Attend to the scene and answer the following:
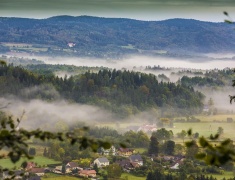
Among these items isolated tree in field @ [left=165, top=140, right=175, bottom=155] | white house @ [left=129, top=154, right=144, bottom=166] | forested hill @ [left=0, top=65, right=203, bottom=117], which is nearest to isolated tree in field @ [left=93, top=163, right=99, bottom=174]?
white house @ [left=129, top=154, right=144, bottom=166]

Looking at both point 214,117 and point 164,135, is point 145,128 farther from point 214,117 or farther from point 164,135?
point 214,117

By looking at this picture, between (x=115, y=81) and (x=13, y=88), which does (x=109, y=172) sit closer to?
(x=13, y=88)

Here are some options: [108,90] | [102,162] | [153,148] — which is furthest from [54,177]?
[108,90]

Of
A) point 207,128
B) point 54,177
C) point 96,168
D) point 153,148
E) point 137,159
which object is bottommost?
point 54,177

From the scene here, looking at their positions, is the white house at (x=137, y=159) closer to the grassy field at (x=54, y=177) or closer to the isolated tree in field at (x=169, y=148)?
the isolated tree in field at (x=169, y=148)

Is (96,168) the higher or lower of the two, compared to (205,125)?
lower

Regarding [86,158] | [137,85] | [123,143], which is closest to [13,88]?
[137,85]

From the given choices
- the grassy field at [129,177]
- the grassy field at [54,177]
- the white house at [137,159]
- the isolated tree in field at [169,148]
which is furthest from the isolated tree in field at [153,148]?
the grassy field at [54,177]

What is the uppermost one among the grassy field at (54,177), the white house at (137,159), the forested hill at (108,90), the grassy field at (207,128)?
the forested hill at (108,90)
